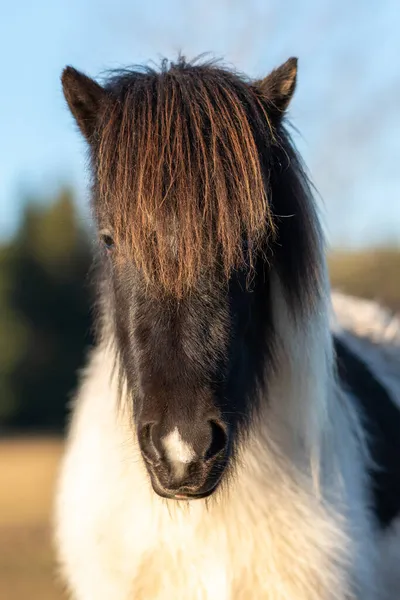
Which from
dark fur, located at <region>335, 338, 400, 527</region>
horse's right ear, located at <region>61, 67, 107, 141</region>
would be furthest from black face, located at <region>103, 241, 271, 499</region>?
dark fur, located at <region>335, 338, 400, 527</region>

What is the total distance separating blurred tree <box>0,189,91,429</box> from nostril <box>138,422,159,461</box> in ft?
65.2

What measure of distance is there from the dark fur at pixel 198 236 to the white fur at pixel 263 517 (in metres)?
0.17

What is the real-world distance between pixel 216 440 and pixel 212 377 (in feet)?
0.56

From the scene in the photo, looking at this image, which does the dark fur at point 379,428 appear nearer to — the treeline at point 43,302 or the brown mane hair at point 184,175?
the brown mane hair at point 184,175

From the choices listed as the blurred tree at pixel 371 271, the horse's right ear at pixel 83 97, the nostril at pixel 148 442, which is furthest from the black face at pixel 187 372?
the blurred tree at pixel 371 271

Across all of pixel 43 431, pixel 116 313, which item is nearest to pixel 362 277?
pixel 116 313

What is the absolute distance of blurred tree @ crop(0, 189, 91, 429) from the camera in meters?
21.8

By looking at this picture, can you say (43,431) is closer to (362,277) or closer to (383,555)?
(362,277)

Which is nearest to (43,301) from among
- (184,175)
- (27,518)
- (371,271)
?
(27,518)

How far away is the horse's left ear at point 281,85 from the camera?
7.98ft

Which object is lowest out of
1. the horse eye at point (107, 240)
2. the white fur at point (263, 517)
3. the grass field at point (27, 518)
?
the grass field at point (27, 518)

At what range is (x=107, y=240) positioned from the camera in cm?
232

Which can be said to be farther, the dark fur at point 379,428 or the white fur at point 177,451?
the dark fur at point 379,428

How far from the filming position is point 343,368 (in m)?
3.08
